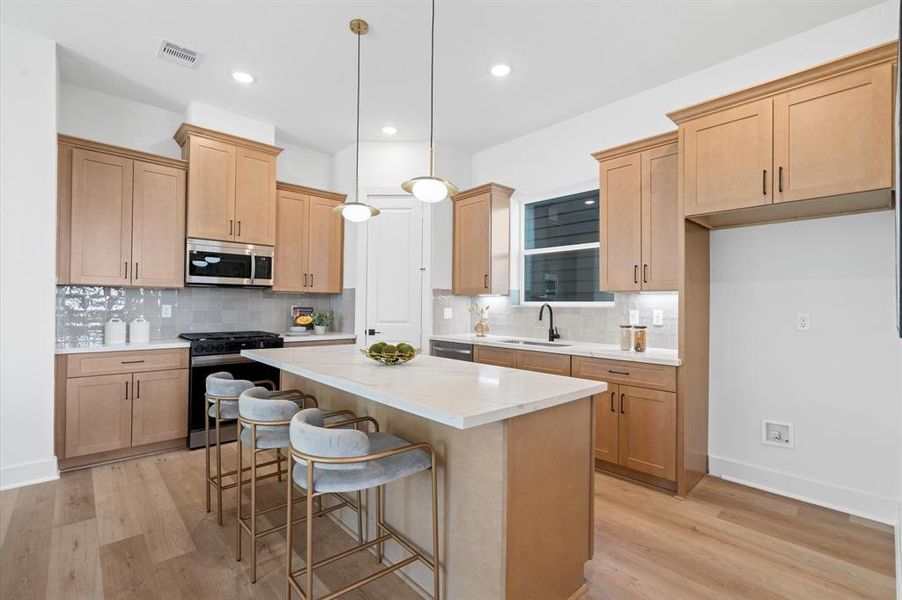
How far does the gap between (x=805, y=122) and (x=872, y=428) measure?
1.82m

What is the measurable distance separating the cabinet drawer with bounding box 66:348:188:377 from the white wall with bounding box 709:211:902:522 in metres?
4.21

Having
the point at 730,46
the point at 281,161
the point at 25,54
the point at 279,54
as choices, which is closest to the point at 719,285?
the point at 730,46

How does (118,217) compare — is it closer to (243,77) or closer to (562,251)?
(243,77)

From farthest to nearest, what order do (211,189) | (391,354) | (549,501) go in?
(211,189) → (391,354) → (549,501)

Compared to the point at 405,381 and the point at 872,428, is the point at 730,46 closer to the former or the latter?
the point at 872,428

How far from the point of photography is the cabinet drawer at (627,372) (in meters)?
2.89

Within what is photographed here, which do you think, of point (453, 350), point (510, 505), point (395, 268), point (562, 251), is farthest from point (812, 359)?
point (395, 268)

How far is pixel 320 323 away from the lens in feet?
16.3

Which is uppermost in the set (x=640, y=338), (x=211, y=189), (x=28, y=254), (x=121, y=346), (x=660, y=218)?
(x=211, y=189)

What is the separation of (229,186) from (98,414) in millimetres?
2146

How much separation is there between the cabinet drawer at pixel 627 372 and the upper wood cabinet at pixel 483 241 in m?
1.44

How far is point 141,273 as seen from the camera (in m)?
3.70

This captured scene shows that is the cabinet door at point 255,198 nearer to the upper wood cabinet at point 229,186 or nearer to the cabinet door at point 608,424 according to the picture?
the upper wood cabinet at point 229,186

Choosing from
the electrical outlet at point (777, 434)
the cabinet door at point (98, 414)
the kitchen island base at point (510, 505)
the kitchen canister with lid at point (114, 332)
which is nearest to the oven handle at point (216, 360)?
the cabinet door at point (98, 414)
